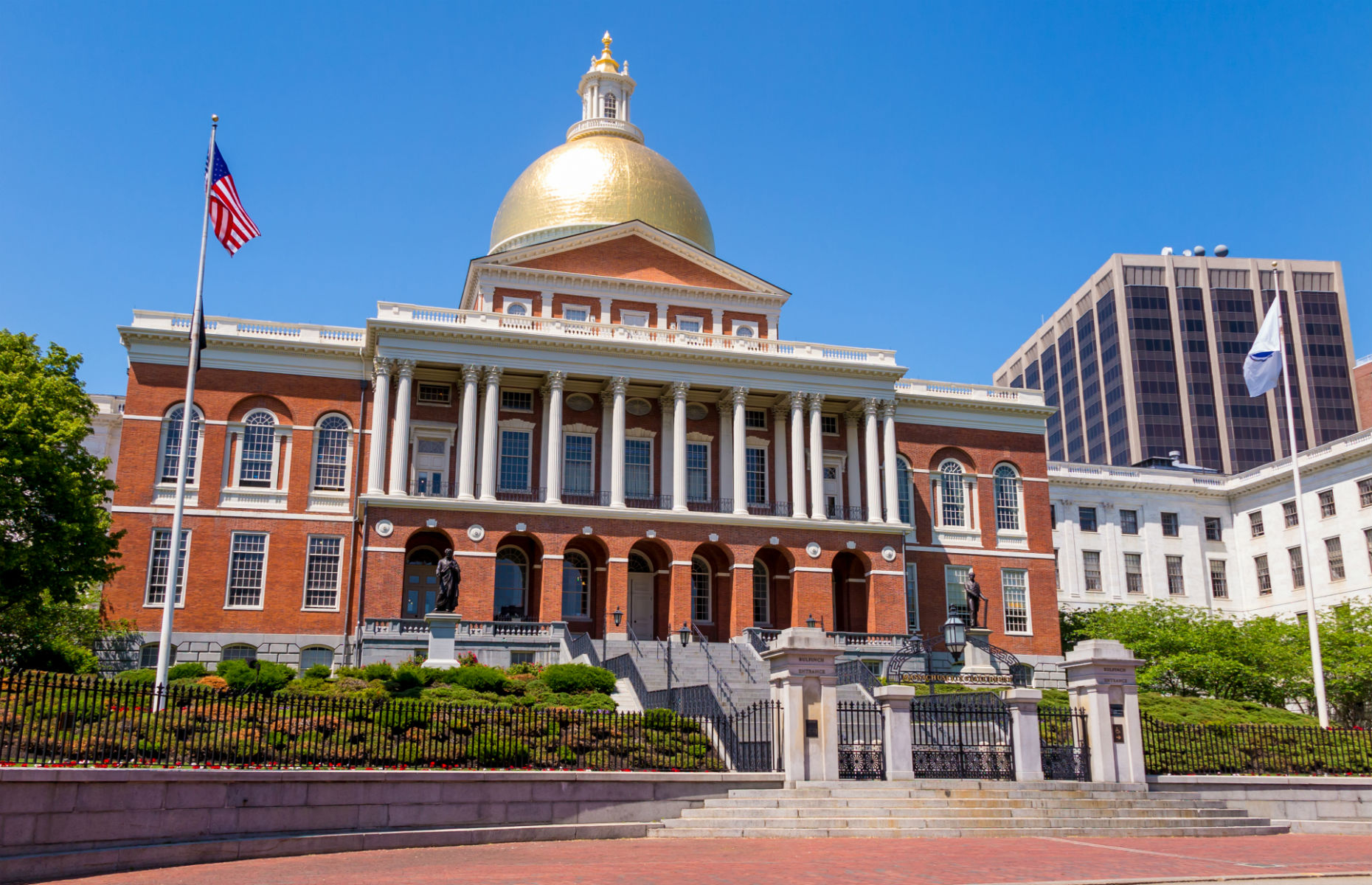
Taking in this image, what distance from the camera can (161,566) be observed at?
43844mm

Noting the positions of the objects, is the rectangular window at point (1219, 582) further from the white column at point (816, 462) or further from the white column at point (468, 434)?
the white column at point (468, 434)

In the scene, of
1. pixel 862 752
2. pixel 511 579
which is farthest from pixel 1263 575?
pixel 862 752

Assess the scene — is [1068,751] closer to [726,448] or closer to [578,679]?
[578,679]

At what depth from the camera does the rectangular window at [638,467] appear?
48.6 m

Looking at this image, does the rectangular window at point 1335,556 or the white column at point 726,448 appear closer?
the white column at point 726,448

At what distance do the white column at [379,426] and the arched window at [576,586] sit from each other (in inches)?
311

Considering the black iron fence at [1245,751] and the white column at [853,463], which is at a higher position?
the white column at [853,463]

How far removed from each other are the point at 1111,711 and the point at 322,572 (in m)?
30.9

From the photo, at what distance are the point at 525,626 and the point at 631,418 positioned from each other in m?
11.0

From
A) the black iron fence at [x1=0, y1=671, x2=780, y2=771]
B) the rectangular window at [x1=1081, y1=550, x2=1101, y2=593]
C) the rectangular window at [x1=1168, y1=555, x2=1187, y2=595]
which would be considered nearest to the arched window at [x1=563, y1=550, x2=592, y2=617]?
the black iron fence at [x1=0, y1=671, x2=780, y2=771]

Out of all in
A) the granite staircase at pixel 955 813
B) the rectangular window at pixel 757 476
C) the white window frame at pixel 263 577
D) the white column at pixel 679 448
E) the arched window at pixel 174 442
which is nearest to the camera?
the granite staircase at pixel 955 813

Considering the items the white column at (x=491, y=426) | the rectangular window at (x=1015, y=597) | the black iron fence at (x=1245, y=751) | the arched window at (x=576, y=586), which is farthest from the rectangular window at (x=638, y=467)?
the black iron fence at (x=1245, y=751)

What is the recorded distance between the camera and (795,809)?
19984 millimetres

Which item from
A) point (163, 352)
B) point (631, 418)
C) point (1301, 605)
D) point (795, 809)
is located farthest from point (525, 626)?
point (1301, 605)
